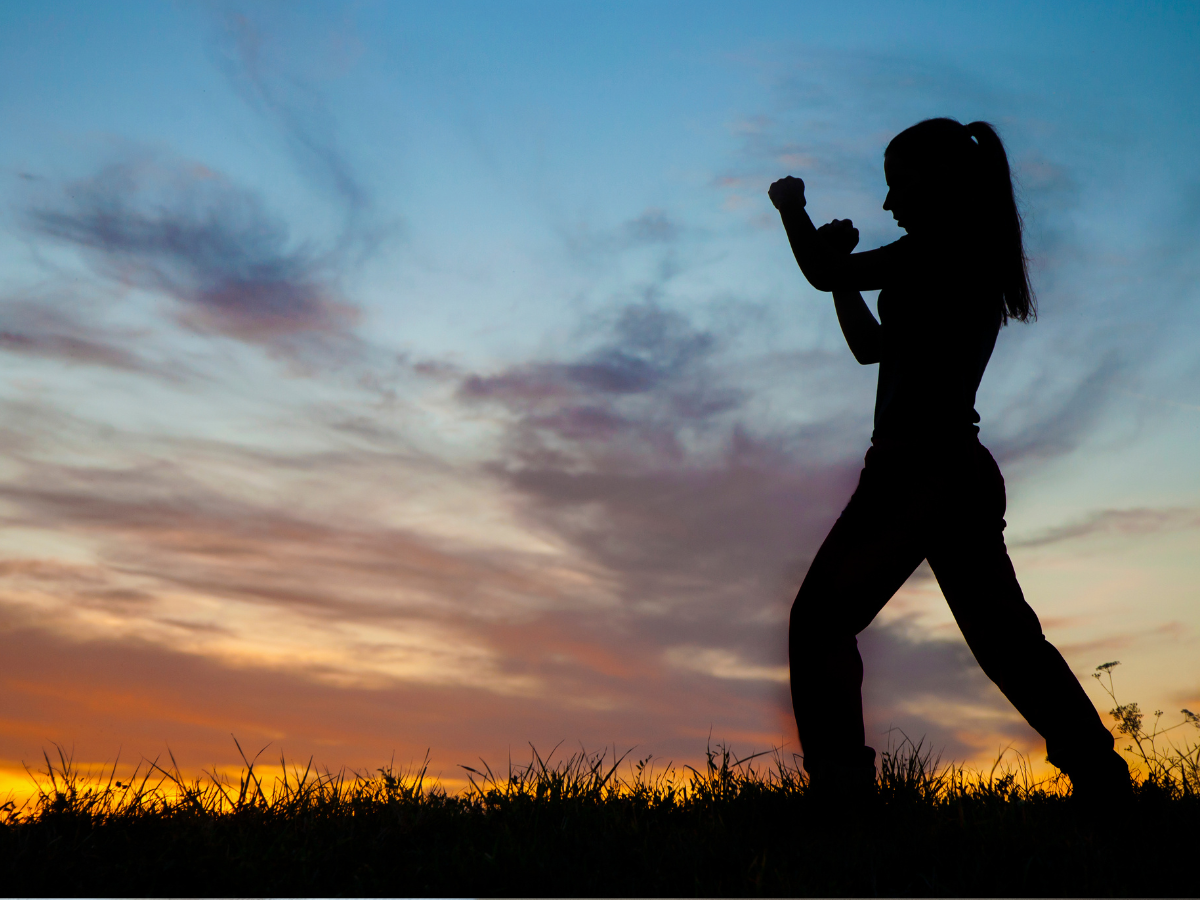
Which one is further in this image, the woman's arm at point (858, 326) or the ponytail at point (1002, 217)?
the woman's arm at point (858, 326)

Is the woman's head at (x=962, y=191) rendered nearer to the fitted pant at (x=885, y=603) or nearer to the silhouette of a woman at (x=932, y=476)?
the silhouette of a woman at (x=932, y=476)

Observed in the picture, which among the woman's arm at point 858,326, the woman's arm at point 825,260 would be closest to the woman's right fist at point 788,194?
the woman's arm at point 825,260

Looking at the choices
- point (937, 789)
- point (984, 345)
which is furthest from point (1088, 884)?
point (984, 345)

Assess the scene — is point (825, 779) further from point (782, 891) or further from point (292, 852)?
point (292, 852)

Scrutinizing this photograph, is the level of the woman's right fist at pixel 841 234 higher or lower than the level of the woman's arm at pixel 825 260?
higher

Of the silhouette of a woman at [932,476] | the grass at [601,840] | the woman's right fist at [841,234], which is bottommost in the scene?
the grass at [601,840]

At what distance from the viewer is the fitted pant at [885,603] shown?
3.64 meters

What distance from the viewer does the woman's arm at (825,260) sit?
12.3ft

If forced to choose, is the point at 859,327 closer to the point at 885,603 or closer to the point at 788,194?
the point at 788,194

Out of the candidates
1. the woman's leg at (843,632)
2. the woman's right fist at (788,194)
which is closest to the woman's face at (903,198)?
the woman's right fist at (788,194)

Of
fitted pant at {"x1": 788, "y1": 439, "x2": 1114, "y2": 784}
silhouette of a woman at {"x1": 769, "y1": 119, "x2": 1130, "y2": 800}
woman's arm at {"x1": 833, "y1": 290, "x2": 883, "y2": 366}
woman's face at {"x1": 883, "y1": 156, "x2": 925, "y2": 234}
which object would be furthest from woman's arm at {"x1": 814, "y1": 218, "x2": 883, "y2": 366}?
fitted pant at {"x1": 788, "y1": 439, "x2": 1114, "y2": 784}

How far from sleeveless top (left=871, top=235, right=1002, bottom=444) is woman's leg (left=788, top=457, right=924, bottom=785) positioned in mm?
279

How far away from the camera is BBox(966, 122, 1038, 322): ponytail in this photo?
3.94m

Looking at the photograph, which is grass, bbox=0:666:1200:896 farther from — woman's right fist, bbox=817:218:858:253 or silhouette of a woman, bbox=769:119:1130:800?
woman's right fist, bbox=817:218:858:253
